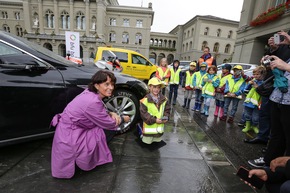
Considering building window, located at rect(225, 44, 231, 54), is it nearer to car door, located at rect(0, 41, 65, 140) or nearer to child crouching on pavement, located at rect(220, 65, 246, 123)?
child crouching on pavement, located at rect(220, 65, 246, 123)

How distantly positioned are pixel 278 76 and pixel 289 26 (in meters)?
12.4

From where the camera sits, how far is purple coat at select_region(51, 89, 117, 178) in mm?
1742

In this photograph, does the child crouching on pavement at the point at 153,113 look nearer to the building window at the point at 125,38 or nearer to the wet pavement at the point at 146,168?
the wet pavement at the point at 146,168

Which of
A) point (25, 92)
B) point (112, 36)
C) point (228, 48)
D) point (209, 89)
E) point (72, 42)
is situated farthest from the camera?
point (112, 36)

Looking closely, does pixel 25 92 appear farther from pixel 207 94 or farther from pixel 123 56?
pixel 123 56

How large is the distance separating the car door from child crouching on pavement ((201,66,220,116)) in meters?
3.56

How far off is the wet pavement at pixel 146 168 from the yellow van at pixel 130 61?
6.93 metres

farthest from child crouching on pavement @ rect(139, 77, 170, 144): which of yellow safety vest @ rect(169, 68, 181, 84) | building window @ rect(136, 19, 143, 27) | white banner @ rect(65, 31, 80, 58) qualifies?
building window @ rect(136, 19, 143, 27)

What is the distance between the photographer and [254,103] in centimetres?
341

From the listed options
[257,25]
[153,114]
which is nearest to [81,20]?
[257,25]

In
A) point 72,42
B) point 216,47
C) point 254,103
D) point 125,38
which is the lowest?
point 254,103

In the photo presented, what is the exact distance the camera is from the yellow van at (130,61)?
9.23 m

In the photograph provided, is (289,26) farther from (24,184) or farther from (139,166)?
(24,184)

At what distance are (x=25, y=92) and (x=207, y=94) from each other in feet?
13.1
